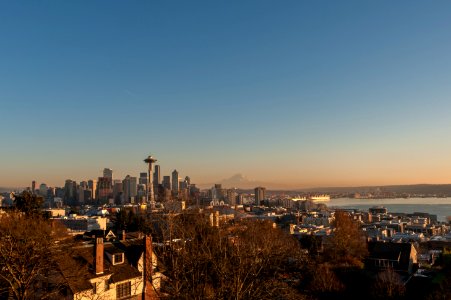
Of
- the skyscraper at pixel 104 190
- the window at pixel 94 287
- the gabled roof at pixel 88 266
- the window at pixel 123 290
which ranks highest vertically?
the skyscraper at pixel 104 190

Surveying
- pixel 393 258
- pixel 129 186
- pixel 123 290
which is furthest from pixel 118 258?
pixel 129 186

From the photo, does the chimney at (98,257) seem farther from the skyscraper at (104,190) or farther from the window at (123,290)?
the skyscraper at (104,190)

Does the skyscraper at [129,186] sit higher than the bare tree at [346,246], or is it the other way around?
the skyscraper at [129,186]

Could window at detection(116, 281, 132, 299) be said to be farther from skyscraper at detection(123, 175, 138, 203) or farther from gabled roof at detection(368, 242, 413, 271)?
skyscraper at detection(123, 175, 138, 203)

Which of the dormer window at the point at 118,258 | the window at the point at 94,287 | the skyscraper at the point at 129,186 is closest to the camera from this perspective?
the window at the point at 94,287

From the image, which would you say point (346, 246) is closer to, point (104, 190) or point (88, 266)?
point (88, 266)

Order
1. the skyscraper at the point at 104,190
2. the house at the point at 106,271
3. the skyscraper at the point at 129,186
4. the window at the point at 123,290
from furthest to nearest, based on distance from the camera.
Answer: the skyscraper at the point at 129,186 < the skyscraper at the point at 104,190 < the window at the point at 123,290 < the house at the point at 106,271

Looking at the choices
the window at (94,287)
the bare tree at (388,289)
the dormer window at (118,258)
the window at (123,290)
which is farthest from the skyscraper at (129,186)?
the window at (94,287)

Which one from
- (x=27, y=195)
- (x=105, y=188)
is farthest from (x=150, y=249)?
(x=105, y=188)
